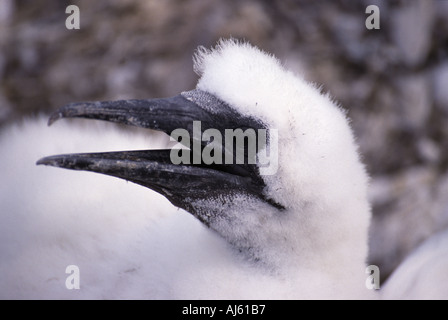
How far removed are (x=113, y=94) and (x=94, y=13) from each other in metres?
0.67

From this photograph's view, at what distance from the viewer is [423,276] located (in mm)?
2904

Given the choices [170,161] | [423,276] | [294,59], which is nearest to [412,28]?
[294,59]

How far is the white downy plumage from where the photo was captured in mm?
1964

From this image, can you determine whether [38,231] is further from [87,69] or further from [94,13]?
[94,13]

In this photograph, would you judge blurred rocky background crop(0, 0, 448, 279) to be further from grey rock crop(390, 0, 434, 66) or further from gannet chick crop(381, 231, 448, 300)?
gannet chick crop(381, 231, 448, 300)

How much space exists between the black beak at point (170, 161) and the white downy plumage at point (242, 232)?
0.13ft

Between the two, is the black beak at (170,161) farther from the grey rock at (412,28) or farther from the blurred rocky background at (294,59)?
the grey rock at (412,28)

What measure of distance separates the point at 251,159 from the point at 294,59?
239cm

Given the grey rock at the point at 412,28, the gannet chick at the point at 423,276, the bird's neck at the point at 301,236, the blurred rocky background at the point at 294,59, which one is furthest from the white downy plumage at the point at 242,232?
the grey rock at the point at 412,28

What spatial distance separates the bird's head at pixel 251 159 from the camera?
1.95 metres

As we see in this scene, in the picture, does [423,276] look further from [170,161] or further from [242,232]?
[170,161]

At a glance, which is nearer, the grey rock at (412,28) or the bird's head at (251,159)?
the bird's head at (251,159)

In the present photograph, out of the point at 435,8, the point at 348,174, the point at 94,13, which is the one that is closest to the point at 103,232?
the point at 348,174

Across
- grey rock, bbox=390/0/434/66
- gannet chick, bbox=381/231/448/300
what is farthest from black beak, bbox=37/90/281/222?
grey rock, bbox=390/0/434/66
